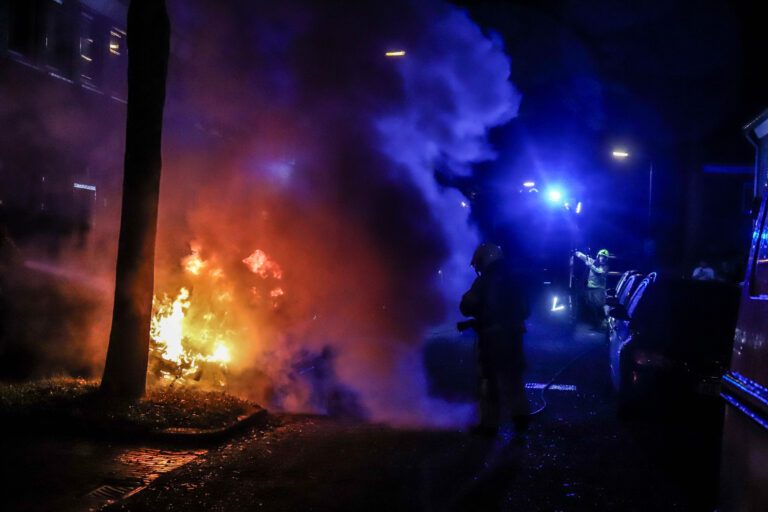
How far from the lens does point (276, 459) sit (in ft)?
18.9

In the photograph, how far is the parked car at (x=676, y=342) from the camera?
6492mm

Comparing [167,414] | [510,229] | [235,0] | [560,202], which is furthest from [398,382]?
[510,229]

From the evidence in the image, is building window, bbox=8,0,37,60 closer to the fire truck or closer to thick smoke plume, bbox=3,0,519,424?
thick smoke plume, bbox=3,0,519,424

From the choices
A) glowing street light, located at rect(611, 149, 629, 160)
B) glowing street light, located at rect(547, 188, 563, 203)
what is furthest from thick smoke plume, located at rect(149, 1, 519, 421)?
glowing street light, located at rect(611, 149, 629, 160)

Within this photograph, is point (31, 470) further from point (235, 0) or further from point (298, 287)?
point (235, 0)

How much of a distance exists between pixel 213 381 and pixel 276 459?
3002 millimetres

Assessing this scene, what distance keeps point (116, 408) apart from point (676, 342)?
5821mm

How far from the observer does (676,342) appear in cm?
679

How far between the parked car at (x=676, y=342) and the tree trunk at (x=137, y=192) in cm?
529

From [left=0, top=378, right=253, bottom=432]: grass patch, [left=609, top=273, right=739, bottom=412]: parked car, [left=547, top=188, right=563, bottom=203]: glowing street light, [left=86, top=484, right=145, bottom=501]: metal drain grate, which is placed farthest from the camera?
[left=547, top=188, right=563, bottom=203]: glowing street light

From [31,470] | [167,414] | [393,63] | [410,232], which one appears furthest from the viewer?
[410,232]

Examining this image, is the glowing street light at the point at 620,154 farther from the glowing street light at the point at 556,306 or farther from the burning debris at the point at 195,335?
the burning debris at the point at 195,335

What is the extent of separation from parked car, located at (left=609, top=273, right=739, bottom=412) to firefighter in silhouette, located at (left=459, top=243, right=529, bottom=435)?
Result: 1267 millimetres

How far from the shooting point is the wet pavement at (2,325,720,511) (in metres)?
4.68
